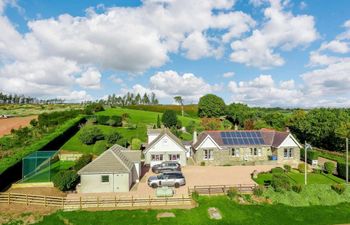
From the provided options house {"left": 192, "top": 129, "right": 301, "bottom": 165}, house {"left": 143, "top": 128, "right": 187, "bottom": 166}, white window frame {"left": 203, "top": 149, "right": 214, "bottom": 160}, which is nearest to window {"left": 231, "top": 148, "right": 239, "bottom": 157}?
house {"left": 192, "top": 129, "right": 301, "bottom": 165}

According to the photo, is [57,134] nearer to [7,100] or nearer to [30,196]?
[30,196]

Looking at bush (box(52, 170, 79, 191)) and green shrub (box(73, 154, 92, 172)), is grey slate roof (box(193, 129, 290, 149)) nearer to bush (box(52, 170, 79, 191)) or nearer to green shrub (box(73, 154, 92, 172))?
green shrub (box(73, 154, 92, 172))

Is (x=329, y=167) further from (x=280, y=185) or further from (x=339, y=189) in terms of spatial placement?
(x=280, y=185)

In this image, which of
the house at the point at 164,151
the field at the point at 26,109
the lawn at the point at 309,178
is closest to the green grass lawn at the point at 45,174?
the house at the point at 164,151

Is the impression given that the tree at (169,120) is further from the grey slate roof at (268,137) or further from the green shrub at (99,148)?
the grey slate roof at (268,137)

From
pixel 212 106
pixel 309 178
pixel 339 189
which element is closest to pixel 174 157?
pixel 309 178

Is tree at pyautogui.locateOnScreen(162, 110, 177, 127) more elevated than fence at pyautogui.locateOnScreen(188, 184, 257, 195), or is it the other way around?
tree at pyautogui.locateOnScreen(162, 110, 177, 127)
